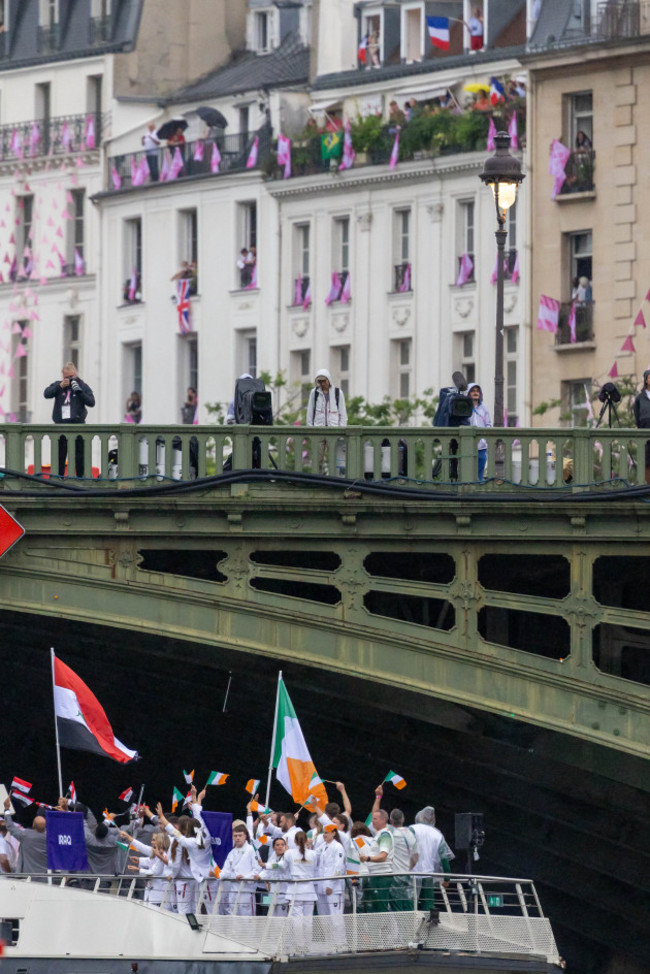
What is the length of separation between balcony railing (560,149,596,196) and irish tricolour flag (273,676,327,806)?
112ft

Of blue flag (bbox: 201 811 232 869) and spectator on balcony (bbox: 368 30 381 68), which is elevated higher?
spectator on balcony (bbox: 368 30 381 68)

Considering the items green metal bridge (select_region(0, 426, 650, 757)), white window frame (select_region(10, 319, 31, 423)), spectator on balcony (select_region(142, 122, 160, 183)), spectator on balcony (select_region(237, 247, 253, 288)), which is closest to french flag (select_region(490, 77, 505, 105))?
spectator on balcony (select_region(237, 247, 253, 288))

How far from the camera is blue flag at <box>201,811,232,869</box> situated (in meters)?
49.0

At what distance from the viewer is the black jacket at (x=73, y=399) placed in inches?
2036

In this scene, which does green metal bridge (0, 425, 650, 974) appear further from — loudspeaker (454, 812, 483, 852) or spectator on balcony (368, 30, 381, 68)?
spectator on balcony (368, 30, 381, 68)

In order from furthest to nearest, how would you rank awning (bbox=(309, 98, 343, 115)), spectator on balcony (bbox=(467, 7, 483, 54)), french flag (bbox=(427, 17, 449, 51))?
awning (bbox=(309, 98, 343, 115)) → french flag (bbox=(427, 17, 449, 51)) → spectator on balcony (bbox=(467, 7, 483, 54))

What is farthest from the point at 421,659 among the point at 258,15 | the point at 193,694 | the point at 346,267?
the point at 258,15

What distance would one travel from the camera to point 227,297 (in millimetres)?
93188

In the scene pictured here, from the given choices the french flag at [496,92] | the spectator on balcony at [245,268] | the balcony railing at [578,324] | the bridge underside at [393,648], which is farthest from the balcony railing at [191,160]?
the bridge underside at [393,648]

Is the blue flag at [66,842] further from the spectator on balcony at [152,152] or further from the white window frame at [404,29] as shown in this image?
the spectator on balcony at [152,152]

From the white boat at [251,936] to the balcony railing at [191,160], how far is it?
45.9 m

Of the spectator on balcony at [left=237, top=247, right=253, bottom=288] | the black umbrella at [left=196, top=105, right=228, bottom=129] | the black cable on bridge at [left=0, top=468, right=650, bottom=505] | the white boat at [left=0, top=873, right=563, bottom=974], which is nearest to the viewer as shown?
the white boat at [left=0, top=873, right=563, bottom=974]

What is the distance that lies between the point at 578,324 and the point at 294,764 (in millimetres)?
33661

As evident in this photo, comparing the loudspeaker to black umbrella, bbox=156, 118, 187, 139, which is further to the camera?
black umbrella, bbox=156, 118, 187, 139
